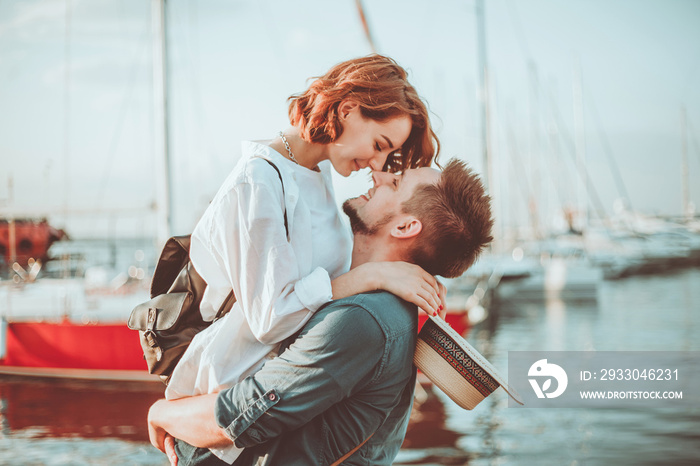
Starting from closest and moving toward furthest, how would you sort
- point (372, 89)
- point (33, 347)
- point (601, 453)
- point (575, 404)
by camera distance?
point (372, 89), point (601, 453), point (33, 347), point (575, 404)

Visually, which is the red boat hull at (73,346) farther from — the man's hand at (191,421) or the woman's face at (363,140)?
the woman's face at (363,140)

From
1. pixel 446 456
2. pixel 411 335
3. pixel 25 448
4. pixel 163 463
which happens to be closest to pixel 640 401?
pixel 446 456

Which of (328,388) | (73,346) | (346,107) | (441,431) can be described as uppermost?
(346,107)

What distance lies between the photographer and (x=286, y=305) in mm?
1756

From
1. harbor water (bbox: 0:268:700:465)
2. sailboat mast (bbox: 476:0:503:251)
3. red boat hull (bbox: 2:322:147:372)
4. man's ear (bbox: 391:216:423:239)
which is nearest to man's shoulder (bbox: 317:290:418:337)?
man's ear (bbox: 391:216:423:239)

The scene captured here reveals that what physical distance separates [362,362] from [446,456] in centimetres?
734

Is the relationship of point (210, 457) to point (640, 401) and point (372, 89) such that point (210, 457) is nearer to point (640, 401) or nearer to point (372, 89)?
point (372, 89)

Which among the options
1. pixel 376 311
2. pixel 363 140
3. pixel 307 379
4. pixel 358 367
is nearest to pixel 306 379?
pixel 307 379

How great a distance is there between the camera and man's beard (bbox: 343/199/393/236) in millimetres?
2049

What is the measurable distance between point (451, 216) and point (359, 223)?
0.31m

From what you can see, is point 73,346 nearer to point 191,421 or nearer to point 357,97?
point 191,421

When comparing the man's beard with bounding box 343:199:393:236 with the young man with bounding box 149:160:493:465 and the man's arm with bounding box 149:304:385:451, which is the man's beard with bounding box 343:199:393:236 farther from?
the man's arm with bounding box 149:304:385:451

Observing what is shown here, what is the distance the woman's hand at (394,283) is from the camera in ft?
6.04

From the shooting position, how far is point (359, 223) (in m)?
2.11
